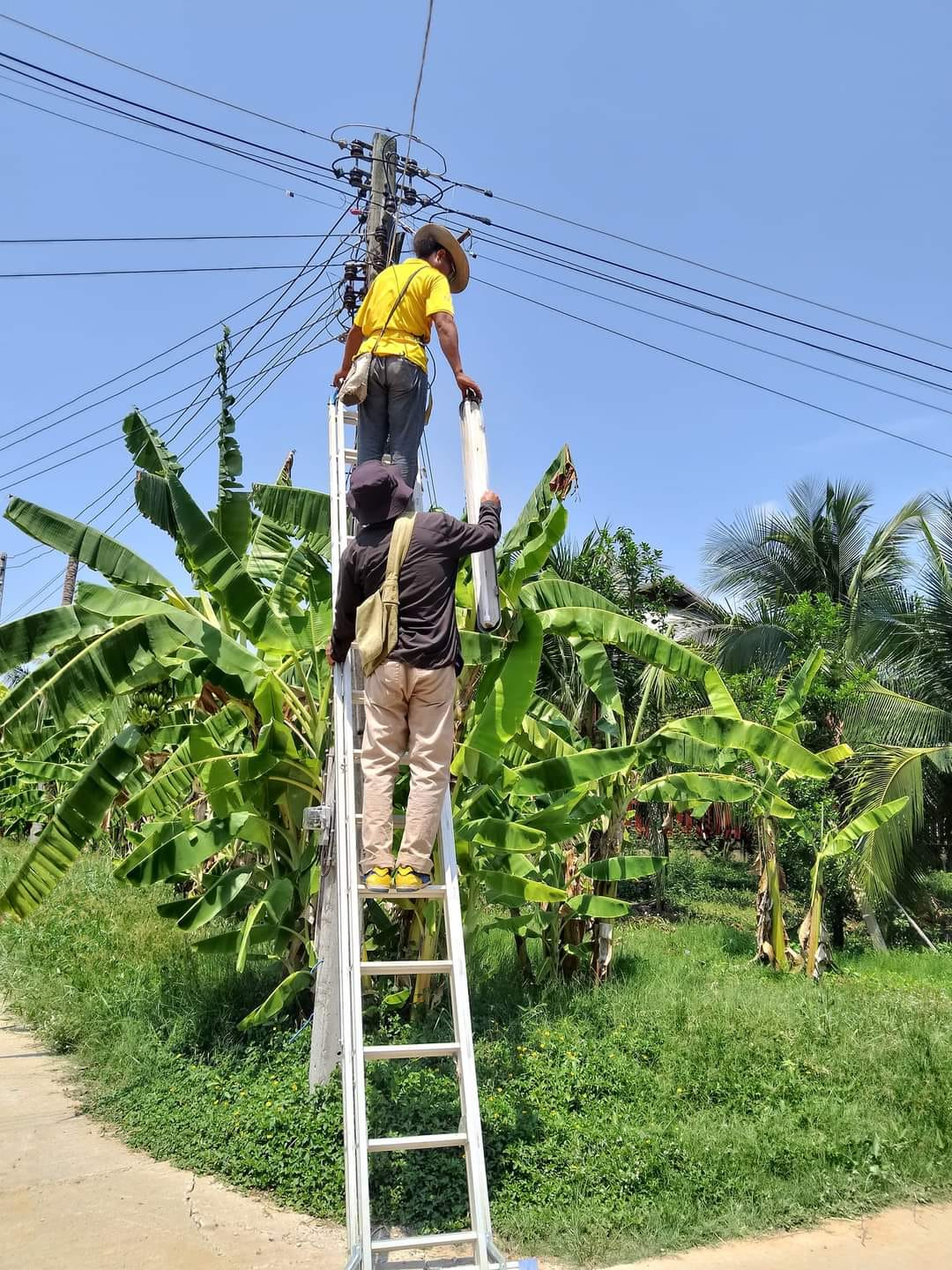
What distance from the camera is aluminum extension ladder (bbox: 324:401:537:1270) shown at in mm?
3334

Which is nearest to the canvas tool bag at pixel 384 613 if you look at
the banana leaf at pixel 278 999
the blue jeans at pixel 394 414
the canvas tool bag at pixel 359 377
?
the blue jeans at pixel 394 414

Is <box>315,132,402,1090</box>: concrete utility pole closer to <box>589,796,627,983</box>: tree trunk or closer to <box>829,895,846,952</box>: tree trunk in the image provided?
<box>589,796,627,983</box>: tree trunk

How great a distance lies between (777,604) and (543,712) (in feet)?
35.7

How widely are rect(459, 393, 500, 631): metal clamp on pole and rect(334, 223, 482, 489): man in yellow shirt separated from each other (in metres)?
0.14

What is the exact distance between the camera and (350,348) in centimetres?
566

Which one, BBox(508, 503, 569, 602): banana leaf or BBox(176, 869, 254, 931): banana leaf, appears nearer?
BBox(176, 869, 254, 931): banana leaf

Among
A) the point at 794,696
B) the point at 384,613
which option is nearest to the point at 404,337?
the point at 384,613

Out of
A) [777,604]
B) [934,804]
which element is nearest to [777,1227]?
[934,804]

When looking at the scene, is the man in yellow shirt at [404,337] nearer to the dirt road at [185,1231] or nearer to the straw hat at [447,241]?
the straw hat at [447,241]

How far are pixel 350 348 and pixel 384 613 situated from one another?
2.18 meters

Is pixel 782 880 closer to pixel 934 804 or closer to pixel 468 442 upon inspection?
pixel 934 804

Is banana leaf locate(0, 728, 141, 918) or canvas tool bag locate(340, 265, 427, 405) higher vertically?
canvas tool bag locate(340, 265, 427, 405)

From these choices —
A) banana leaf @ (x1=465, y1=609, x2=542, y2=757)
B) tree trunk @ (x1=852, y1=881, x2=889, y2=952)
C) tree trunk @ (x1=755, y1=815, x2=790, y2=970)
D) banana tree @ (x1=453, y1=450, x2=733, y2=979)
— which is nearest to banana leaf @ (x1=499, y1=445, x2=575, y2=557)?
banana tree @ (x1=453, y1=450, x2=733, y2=979)

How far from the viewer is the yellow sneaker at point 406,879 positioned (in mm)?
4082
